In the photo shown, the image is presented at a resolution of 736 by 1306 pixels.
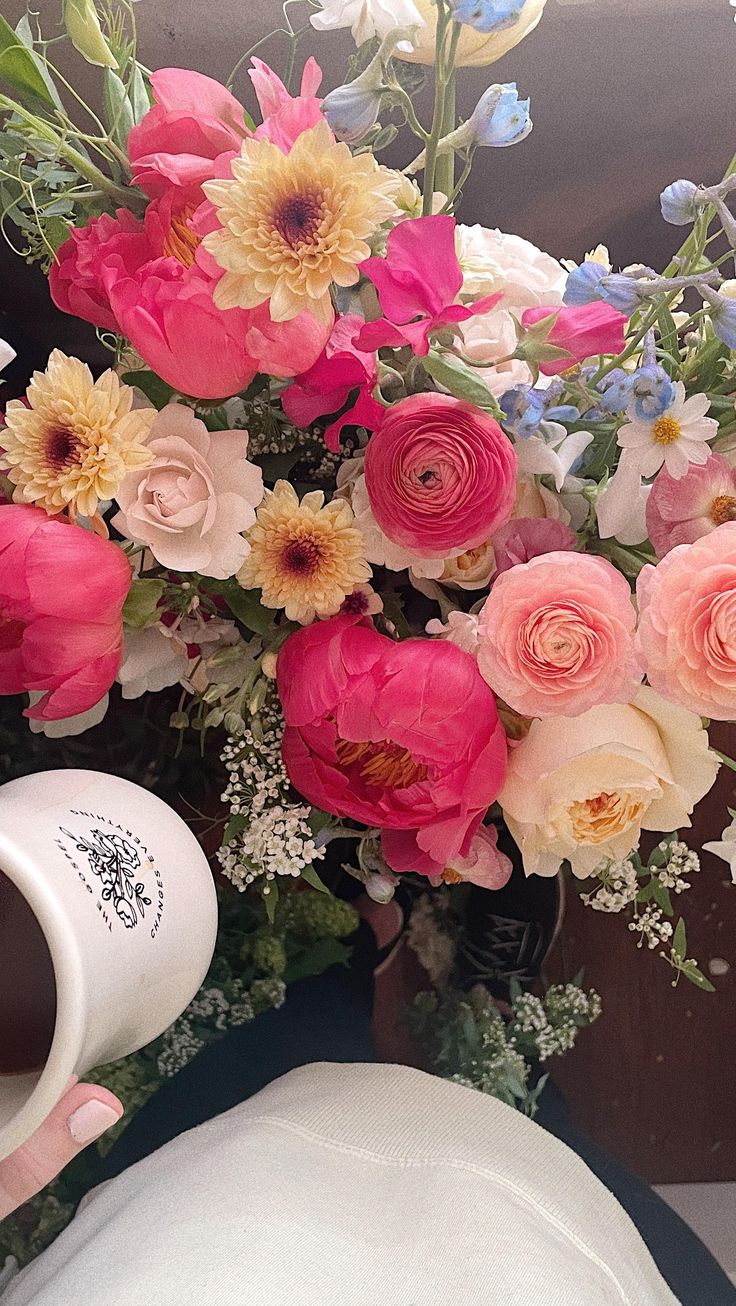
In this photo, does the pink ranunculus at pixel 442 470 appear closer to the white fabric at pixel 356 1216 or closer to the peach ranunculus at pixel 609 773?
the peach ranunculus at pixel 609 773

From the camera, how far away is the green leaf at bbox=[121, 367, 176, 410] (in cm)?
48

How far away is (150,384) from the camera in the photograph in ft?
1.58

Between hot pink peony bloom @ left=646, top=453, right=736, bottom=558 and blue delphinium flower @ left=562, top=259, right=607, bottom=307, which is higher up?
blue delphinium flower @ left=562, top=259, right=607, bottom=307

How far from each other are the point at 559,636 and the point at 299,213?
0.18 m

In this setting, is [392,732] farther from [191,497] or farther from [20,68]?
[20,68]

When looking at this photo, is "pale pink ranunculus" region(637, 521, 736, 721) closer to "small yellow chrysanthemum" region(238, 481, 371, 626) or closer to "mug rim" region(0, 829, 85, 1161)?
Answer: "small yellow chrysanthemum" region(238, 481, 371, 626)

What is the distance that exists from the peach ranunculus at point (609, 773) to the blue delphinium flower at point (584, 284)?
179 mm

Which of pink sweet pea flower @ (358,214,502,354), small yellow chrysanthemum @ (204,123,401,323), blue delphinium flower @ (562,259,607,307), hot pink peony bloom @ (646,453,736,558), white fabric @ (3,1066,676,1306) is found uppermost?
small yellow chrysanthemum @ (204,123,401,323)

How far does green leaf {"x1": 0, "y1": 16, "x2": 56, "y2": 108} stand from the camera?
391mm

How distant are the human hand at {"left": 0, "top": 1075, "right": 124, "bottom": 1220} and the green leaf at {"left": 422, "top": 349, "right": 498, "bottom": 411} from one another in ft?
1.05

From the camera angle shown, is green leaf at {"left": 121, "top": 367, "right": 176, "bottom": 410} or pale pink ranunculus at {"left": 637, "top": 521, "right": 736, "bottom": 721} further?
green leaf at {"left": 121, "top": 367, "right": 176, "bottom": 410}

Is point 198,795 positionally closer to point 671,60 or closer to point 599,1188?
point 599,1188

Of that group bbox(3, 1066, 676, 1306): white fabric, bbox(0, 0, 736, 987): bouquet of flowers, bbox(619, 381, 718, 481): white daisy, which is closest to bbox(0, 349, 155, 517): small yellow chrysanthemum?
bbox(0, 0, 736, 987): bouquet of flowers

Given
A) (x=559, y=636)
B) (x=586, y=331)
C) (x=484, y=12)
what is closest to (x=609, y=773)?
(x=559, y=636)
